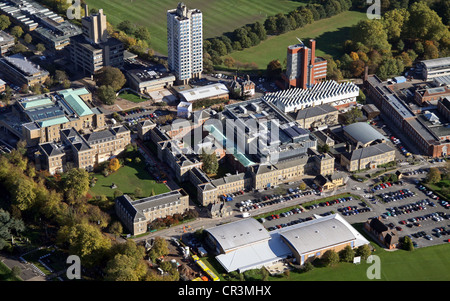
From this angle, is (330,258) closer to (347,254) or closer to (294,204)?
(347,254)

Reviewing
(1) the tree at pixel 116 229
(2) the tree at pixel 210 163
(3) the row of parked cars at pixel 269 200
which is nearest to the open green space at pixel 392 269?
(1) the tree at pixel 116 229

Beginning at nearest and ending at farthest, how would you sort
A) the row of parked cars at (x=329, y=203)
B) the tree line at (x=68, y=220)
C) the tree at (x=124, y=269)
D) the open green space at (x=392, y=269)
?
the tree at (x=124, y=269) → the tree line at (x=68, y=220) → the open green space at (x=392, y=269) → the row of parked cars at (x=329, y=203)

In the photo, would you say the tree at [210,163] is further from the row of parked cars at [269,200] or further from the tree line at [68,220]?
the tree line at [68,220]

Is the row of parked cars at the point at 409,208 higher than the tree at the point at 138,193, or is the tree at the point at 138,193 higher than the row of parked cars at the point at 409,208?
the tree at the point at 138,193

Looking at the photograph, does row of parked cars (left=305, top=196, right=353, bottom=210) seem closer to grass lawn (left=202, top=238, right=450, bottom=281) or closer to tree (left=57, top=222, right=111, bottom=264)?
grass lawn (left=202, top=238, right=450, bottom=281)

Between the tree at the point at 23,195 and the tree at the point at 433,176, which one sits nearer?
the tree at the point at 23,195

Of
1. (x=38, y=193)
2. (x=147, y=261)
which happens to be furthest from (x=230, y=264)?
(x=38, y=193)
